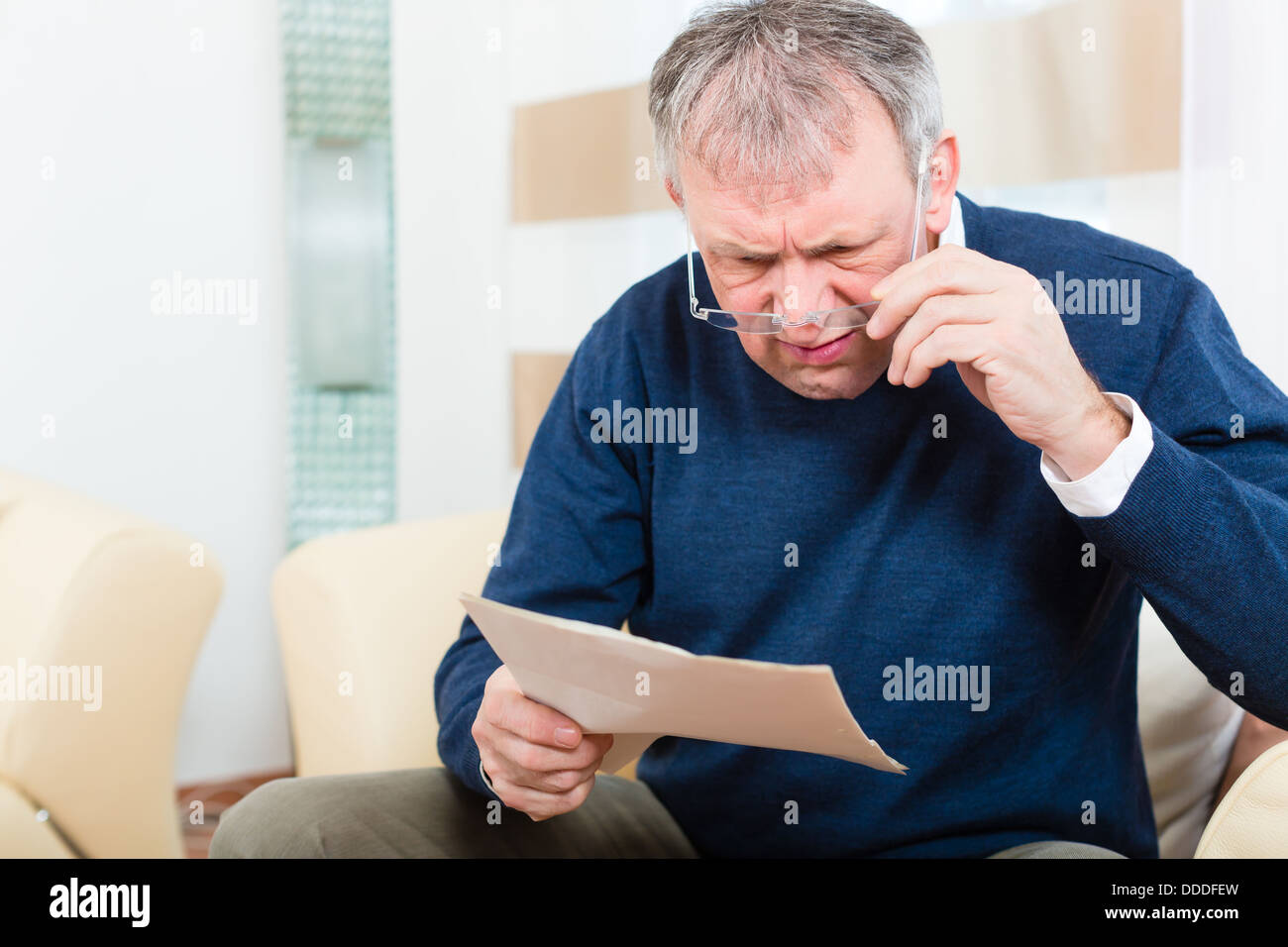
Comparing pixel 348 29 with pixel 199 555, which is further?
pixel 348 29

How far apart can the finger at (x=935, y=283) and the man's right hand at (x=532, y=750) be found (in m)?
0.41

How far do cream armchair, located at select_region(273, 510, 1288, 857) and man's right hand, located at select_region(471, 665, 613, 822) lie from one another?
35 centimetres

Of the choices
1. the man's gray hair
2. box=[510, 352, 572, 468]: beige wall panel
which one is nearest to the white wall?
box=[510, 352, 572, 468]: beige wall panel

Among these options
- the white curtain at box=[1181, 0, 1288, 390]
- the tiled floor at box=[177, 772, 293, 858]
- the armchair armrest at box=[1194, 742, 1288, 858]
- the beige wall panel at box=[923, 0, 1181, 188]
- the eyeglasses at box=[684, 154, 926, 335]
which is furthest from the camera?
the tiled floor at box=[177, 772, 293, 858]

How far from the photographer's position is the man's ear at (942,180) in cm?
111

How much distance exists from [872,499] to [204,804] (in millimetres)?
2148

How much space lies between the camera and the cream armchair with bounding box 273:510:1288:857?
134cm

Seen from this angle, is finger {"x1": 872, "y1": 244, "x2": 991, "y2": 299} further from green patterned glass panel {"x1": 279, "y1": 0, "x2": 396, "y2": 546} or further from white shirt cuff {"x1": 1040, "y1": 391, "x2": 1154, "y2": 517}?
green patterned glass panel {"x1": 279, "y1": 0, "x2": 396, "y2": 546}

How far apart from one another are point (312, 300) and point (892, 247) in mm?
2023

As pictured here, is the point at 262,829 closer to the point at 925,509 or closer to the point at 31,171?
the point at 925,509

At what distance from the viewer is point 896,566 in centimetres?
115

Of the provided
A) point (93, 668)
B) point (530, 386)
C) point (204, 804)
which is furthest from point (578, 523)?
point (204, 804)
